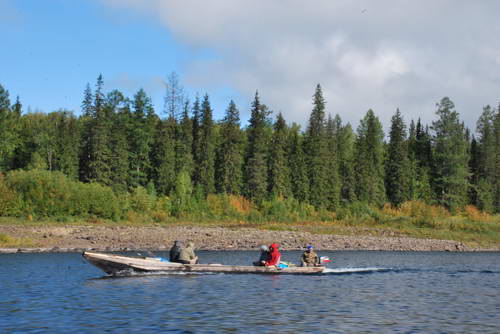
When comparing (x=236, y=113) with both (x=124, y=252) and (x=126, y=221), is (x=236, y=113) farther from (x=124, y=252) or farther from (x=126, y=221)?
(x=124, y=252)

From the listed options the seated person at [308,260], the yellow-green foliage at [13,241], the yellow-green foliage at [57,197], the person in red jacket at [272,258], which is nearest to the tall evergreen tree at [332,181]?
the yellow-green foliage at [57,197]

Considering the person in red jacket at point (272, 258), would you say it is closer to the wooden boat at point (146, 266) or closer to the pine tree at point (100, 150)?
the wooden boat at point (146, 266)

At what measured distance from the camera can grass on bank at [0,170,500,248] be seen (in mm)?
59531

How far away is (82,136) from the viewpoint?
95812 mm

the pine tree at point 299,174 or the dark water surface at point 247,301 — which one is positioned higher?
the pine tree at point 299,174

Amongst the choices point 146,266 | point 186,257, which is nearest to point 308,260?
point 186,257

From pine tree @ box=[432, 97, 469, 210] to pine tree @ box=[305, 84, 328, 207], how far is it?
19194 millimetres

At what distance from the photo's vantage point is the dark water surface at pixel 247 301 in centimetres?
1895

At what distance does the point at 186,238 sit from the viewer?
177ft

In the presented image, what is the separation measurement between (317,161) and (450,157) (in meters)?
21.9

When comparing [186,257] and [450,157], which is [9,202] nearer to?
[186,257]

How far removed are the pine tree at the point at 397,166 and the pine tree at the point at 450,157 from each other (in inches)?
214

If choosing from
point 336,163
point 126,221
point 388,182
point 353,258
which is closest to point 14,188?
point 126,221

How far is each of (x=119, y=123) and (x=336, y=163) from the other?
35534 millimetres
